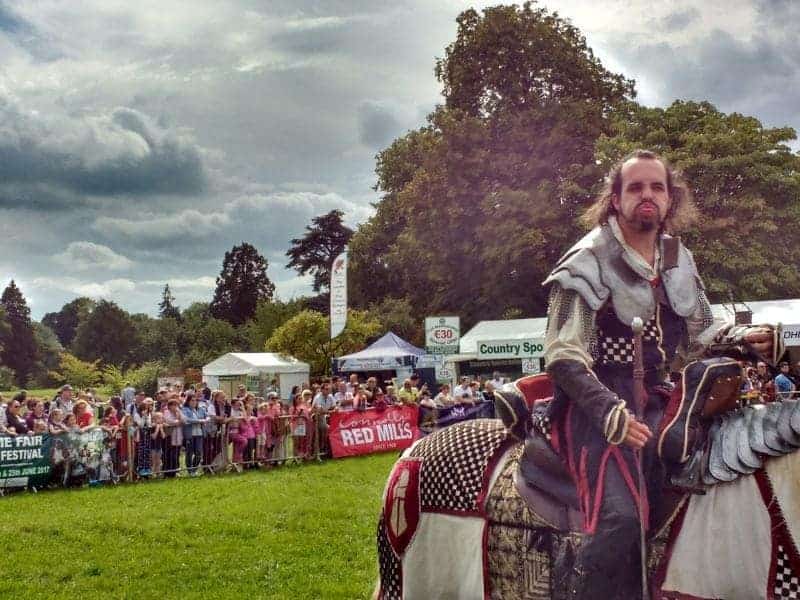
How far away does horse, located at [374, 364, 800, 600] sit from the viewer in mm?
3576

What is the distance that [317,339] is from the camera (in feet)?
148

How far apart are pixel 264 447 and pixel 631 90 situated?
89.5ft

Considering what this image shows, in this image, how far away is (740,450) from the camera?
3643 millimetres

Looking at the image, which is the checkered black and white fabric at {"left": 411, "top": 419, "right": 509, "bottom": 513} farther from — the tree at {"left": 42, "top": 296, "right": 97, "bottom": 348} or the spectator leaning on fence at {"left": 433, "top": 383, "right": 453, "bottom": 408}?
the tree at {"left": 42, "top": 296, "right": 97, "bottom": 348}

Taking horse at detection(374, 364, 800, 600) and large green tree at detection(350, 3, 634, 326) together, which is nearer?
horse at detection(374, 364, 800, 600)

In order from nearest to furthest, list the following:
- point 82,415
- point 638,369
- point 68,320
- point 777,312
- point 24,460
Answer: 1. point 638,369
2. point 24,460
3. point 82,415
4. point 777,312
5. point 68,320

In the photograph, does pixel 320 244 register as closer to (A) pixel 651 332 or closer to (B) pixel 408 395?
(B) pixel 408 395

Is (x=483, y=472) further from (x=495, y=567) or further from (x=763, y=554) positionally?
(x=763, y=554)

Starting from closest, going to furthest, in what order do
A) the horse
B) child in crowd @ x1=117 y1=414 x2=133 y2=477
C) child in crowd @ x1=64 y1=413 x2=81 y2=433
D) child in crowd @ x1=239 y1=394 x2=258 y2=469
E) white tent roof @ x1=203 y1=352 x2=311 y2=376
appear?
the horse → child in crowd @ x1=64 y1=413 x2=81 y2=433 → child in crowd @ x1=117 y1=414 x2=133 y2=477 → child in crowd @ x1=239 y1=394 x2=258 y2=469 → white tent roof @ x1=203 y1=352 x2=311 y2=376

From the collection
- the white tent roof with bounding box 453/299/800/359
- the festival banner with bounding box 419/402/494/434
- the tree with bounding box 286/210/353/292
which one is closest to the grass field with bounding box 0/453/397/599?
the festival banner with bounding box 419/402/494/434

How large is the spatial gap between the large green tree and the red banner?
13224 millimetres

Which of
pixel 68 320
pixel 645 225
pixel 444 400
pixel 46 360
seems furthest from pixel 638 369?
pixel 68 320

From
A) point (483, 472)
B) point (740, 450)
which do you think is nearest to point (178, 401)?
point (483, 472)

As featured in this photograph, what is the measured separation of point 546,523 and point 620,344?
35.7 inches
